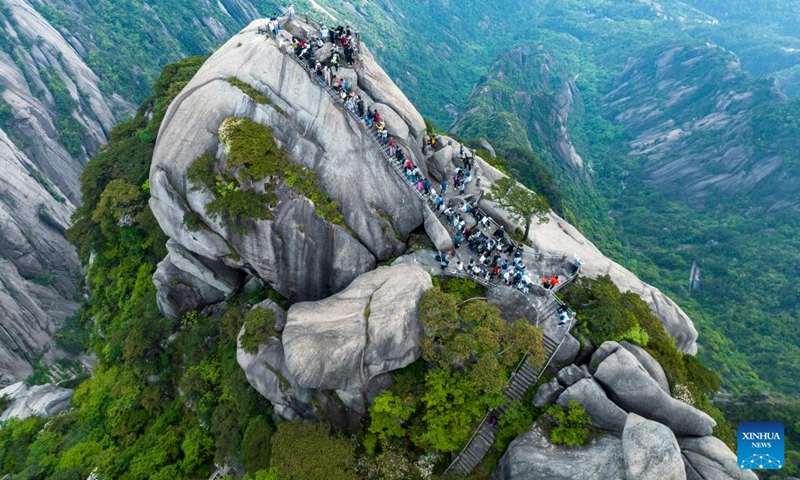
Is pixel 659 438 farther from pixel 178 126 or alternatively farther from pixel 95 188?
pixel 95 188

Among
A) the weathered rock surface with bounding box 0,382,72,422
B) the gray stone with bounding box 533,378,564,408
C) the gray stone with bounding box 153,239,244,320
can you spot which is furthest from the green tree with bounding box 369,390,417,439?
the weathered rock surface with bounding box 0,382,72,422

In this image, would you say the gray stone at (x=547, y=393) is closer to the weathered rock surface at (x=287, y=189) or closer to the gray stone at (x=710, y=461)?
the gray stone at (x=710, y=461)

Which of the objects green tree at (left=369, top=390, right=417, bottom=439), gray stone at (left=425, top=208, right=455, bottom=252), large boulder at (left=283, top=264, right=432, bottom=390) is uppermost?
large boulder at (left=283, top=264, right=432, bottom=390)

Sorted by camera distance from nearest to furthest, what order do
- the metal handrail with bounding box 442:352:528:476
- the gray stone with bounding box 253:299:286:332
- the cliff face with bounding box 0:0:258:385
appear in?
the metal handrail with bounding box 442:352:528:476, the gray stone with bounding box 253:299:286:332, the cliff face with bounding box 0:0:258:385

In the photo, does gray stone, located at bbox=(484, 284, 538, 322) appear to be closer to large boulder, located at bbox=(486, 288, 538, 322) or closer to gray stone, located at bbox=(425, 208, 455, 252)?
large boulder, located at bbox=(486, 288, 538, 322)

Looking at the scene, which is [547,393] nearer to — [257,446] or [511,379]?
[511,379]

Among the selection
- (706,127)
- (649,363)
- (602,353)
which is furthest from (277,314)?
(706,127)

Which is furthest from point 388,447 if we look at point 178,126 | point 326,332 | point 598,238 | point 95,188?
point 598,238
